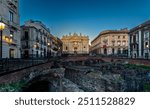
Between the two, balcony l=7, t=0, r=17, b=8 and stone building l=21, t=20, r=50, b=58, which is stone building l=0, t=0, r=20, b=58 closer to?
balcony l=7, t=0, r=17, b=8

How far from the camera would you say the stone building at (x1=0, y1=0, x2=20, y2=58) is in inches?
590

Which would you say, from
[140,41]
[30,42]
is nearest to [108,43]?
[140,41]

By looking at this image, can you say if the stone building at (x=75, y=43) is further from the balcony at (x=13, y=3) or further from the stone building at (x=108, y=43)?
the balcony at (x=13, y=3)

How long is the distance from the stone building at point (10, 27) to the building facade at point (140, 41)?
20.5 meters

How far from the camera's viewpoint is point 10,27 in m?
16.4

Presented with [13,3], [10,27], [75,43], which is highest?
[13,3]

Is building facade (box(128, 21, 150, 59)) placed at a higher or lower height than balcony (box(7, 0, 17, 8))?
lower

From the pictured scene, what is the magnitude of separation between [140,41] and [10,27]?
76.7ft

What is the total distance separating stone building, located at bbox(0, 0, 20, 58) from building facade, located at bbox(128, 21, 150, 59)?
807 inches

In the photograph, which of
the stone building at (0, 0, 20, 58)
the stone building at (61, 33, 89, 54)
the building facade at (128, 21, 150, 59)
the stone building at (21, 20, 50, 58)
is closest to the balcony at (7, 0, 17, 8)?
the stone building at (0, 0, 20, 58)

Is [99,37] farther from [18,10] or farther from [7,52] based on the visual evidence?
[7,52]

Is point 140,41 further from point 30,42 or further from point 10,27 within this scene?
point 10,27

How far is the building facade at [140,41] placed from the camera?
85.4ft

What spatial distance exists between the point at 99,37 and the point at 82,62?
6999mm
